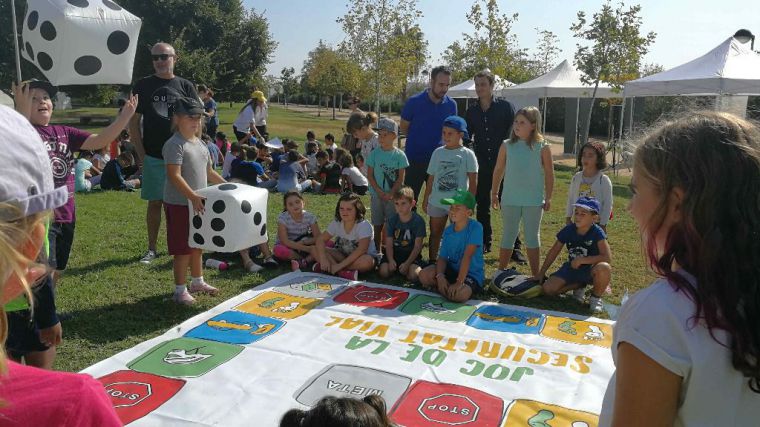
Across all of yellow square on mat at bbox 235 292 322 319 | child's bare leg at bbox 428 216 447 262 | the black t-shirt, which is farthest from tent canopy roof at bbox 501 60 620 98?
yellow square on mat at bbox 235 292 322 319

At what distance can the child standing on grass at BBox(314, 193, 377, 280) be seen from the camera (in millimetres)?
5656

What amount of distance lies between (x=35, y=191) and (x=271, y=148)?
11.6m

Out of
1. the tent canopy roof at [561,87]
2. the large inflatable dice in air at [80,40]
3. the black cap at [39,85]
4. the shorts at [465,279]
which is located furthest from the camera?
the tent canopy roof at [561,87]

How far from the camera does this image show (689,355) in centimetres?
113

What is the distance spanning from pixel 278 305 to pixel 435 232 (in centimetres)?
197

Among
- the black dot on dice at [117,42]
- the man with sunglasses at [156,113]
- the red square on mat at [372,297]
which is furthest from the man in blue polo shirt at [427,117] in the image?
the black dot on dice at [117,42]

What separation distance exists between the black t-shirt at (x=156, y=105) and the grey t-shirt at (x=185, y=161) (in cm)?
82

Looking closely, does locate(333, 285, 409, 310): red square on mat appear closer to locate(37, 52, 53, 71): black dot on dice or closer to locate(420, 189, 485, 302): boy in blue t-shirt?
locate(420, 189, 485, 302): boy in blue t-shirt

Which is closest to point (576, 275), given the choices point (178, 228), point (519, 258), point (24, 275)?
point (519, 258)

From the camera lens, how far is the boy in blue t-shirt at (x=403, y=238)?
5.67m

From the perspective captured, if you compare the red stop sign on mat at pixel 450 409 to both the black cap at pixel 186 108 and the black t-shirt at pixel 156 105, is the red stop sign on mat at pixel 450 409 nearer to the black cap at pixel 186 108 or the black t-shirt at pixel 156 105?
the black cap at pixel 186 108

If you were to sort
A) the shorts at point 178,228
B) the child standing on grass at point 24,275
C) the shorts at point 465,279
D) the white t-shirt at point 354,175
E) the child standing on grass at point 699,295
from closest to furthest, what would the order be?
the child standing on grass at point 24,275
the child standing on grass at point 699,295
the shorts at point 178,228
the shorts at point 465,279
the white t-shirt at point 354,175

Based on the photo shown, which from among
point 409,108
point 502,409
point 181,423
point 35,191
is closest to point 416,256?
point 409,108

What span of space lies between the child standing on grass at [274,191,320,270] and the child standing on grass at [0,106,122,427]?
16.4 ft
